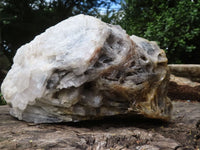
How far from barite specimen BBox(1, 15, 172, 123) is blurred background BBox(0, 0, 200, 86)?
372cm

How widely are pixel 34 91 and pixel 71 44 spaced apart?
65 centimetres

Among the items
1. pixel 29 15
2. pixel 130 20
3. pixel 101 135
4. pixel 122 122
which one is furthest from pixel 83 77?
pixel 29 15

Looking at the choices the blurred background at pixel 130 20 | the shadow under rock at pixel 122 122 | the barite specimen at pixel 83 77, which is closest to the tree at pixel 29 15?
the blurred background at pixel 130 20

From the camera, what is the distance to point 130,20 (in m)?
7.30

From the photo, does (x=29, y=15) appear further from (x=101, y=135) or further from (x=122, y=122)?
(x=101, y=135)

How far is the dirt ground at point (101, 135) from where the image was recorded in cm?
175

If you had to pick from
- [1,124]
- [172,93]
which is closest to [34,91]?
[1,124]

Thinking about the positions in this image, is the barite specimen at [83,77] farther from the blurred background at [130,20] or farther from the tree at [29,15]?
the tree at [29,15]

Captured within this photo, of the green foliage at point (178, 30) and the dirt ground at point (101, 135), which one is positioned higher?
the green foliage at point (178, 30)

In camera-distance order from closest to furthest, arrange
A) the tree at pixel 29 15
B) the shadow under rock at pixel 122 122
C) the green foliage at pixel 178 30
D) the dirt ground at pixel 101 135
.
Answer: the dirt ground at pixel 101 135, the shadow under rock at pixel 122 122, the green foliage at pixel 178 30, the tree at pixel 29 15

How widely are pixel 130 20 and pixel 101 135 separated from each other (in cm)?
595

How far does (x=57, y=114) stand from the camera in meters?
2.33

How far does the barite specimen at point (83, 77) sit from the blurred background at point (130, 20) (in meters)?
3.72

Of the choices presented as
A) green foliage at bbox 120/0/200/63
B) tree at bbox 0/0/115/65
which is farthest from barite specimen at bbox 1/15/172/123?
tree at bbox 0/0/115/65
